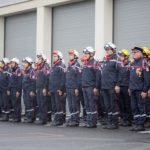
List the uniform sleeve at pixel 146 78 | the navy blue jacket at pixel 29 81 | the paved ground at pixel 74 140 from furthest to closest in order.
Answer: the navy blue jacket at pixel 29 81 < the uniform sleeve at pixel 146 78 < the paved ground at pixel 74 140

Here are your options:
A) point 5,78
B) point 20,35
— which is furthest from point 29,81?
point 20,35

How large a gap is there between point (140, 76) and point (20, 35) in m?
12.0

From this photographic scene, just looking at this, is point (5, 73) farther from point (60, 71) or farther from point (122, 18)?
point (122, 18)

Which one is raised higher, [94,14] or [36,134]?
[94,14]

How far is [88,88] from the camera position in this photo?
12.6m

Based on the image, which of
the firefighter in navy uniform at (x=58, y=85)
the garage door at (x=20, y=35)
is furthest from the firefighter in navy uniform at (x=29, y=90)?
the garage door at (x=20, y=35)

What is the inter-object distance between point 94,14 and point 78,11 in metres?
1.03

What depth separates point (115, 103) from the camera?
39.6 feet

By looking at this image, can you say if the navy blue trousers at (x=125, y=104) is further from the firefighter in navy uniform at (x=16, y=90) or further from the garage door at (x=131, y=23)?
the firefighter in navy uniform at (x=16, y=90)

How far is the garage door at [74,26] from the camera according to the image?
733 inches

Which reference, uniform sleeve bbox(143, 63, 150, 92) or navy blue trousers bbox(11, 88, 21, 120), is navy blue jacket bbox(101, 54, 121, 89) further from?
navy blue trousers bbox(11, 88, 21, 120)

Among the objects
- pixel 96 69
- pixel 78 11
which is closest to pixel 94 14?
pixel 78 11

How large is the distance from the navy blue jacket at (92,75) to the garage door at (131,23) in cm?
407

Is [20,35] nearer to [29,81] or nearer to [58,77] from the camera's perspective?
[29,81]
